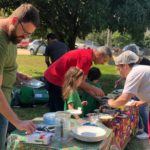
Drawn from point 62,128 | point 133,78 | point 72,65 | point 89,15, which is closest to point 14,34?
point 62,128

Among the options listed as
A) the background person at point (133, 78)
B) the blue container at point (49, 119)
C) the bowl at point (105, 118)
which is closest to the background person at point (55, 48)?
the bowl at point (105, 118)

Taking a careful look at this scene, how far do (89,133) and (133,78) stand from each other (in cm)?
85

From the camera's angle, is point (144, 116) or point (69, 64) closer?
point (69, 64)

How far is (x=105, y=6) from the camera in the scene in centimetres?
977

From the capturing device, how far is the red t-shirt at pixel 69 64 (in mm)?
4270

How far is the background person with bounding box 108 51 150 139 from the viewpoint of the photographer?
11.3 feet

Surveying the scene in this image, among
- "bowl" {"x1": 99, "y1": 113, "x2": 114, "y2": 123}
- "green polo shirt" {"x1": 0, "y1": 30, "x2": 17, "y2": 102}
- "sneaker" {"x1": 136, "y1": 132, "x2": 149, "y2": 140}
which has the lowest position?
"sneaker" {"x1": 136, "y1": 132, "x2": 149, "y2": 140}

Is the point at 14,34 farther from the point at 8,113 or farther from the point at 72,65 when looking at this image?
the point at 72,65

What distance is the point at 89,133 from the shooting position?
112 inches

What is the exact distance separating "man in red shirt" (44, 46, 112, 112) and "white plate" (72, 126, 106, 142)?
1348mm

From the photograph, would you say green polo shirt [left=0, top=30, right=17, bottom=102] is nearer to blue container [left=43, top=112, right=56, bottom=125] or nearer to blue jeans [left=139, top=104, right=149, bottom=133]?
blue container [left=43, top=112, right=56, bottom=125]

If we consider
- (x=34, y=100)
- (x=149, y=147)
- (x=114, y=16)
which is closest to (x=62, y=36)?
(x=114, y=16)

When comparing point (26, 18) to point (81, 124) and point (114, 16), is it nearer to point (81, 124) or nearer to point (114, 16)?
point (81, 124)

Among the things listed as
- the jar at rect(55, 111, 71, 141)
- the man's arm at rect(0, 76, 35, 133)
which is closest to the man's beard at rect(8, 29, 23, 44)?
the man's arm at rect(0, 76, 35, 133)
